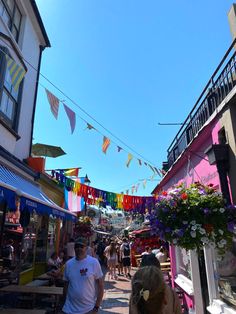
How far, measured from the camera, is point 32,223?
963 centimetres

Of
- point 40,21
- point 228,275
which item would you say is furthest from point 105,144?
point 228,275

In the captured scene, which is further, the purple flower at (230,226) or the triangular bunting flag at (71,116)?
the triangular bunting flag at (71,116)

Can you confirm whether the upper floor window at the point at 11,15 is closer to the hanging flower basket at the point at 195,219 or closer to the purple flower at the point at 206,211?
the hanging flower basket at the point at 195,219

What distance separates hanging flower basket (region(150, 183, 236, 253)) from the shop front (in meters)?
2.57

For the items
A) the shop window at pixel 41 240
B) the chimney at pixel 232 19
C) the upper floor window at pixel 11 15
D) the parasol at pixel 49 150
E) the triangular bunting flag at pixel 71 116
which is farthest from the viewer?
the parasol at pixel 49 150

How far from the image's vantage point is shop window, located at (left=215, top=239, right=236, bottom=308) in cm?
441

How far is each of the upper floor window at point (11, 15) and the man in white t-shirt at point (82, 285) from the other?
24.3 feet

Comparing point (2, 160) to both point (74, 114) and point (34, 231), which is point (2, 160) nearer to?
point (74, 114)

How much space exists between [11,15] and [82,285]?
27.8 feet

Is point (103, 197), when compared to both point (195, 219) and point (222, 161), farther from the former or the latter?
point (195, 219)

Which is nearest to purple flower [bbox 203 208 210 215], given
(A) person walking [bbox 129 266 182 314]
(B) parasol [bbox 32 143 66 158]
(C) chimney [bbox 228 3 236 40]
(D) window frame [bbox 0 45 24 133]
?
(A) person walking [bbox 129 266 182 314]

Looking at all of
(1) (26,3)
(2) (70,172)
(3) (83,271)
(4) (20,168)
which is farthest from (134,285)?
(2) (70,172)

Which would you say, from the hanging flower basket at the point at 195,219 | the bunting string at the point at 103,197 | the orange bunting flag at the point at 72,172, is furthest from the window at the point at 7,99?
the hanging flower basket at the point at 195,219

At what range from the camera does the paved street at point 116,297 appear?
7.82m
